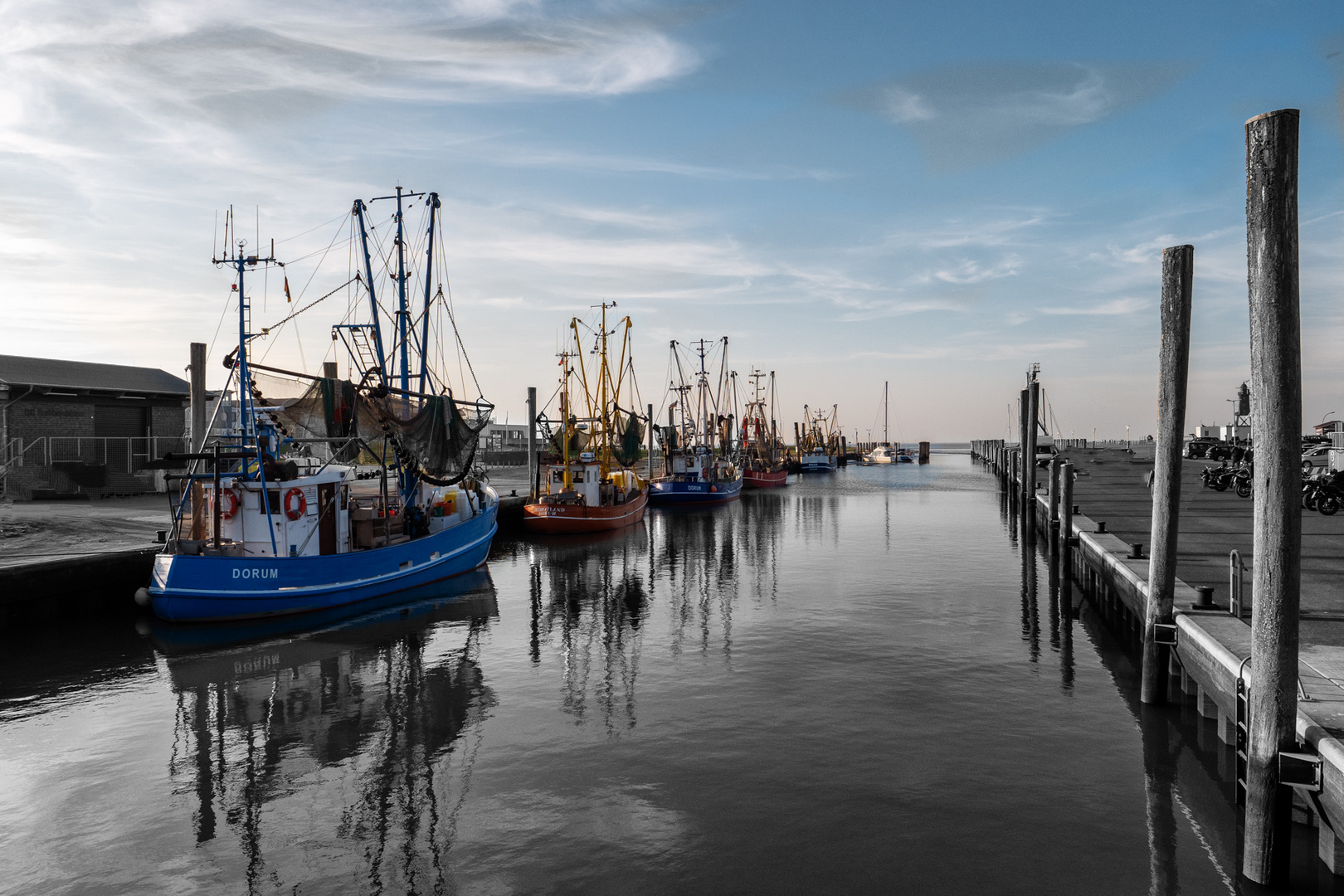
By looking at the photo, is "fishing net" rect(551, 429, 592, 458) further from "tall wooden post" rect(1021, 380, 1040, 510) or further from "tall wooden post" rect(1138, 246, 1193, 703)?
"tall wooden post" rect(1138, 246, 1193, 703)

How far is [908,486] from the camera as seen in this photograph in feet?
270

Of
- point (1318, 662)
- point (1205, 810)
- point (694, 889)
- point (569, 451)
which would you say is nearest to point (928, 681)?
point (1205, 810)

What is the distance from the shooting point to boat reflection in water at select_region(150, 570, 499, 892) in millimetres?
8938

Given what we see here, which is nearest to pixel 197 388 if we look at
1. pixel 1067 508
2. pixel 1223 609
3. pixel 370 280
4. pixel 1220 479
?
pixel 370 280

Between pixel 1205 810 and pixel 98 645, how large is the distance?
70.3ft

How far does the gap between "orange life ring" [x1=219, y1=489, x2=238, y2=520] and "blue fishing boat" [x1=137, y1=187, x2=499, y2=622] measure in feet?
0.07

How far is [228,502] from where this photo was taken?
20156mm

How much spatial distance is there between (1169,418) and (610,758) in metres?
9.67

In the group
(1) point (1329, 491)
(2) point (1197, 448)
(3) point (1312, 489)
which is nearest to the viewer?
(1) point (1329, 491)

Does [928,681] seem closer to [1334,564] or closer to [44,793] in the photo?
[1334,564]

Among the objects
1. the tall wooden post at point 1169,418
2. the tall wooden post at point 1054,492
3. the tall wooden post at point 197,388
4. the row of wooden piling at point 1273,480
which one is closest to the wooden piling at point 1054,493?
the tall wooden post at point 1054,492

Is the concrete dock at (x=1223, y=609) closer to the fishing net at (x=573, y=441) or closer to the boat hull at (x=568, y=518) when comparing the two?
the boat hull at (x=568, y=518)

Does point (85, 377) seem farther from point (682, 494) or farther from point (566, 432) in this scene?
point (682, 494)

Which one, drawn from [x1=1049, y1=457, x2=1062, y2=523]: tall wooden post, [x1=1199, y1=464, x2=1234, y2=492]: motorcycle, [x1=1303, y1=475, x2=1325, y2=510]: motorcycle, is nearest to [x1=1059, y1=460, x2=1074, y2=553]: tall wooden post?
[x1=1049, y1=457, x2=1062, y2=523]: tall wooden post
